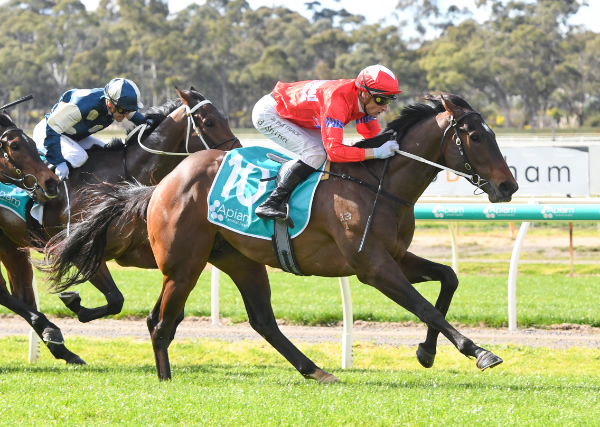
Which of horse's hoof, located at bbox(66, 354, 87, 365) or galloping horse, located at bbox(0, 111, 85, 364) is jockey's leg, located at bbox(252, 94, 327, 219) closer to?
galloping horse, located at bbox(0, 111, 85, 364)

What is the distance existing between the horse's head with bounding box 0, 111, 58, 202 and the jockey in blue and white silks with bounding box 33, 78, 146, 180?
1.07 feet

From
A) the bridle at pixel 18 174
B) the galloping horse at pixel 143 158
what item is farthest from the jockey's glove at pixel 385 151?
the bridle at pixel 18 174

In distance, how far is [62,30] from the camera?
244ft

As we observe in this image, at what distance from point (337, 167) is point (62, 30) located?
72846 millimetres

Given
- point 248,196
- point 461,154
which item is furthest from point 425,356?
point 248,196

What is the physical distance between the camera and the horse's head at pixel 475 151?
494cm

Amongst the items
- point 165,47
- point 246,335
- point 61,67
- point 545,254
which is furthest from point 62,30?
point 246,335

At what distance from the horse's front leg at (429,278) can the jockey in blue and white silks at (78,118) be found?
248 centimetres

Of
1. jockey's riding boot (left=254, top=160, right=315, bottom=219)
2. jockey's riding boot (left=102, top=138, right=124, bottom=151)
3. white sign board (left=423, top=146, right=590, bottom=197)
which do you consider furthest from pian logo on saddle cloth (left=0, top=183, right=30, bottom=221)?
white sign board (left=423, top=146, right=590, bottom=197)

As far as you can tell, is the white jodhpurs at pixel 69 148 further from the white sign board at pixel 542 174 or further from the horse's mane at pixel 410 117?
the white sign board at pixel 542 174

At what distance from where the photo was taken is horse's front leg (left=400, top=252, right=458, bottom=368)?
17.4 feet

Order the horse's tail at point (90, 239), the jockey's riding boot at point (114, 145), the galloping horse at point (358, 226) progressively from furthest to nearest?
1. the jockey's riding boot at point (114, 145)
2. the horse's tail at point (90, 239)
3. the galloping horse at point (358, 226)

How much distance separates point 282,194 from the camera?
522 cm

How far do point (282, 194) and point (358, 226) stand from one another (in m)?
0.46
